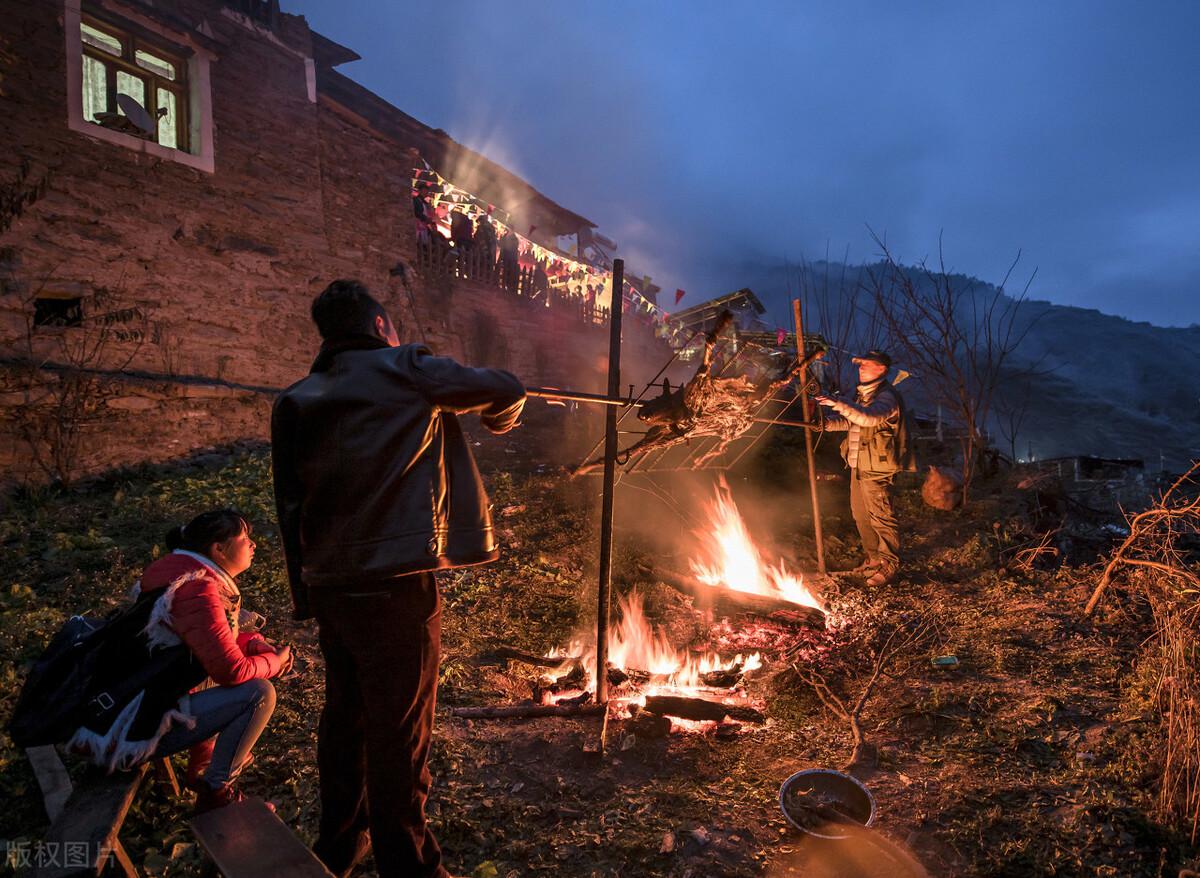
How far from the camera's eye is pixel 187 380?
8992 millimetres

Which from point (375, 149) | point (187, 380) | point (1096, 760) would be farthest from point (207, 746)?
point (375, 149)

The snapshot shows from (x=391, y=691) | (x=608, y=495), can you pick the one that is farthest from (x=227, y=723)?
(x=608, y=495)

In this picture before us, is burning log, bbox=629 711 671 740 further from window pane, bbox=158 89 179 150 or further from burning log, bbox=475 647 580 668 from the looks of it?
window pane, bbox=158 89 179 150

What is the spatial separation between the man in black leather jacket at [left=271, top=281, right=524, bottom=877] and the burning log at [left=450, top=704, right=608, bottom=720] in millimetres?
1839

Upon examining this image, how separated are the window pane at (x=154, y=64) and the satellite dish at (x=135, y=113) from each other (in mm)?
582

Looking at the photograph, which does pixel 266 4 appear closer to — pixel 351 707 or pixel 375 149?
pixel 375 149

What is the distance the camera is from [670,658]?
5.42 m

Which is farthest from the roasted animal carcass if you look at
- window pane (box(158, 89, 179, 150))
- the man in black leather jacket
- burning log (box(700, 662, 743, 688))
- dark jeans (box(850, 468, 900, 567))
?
window pane (box(158, 89, 179, 150))

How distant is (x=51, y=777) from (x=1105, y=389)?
178ft

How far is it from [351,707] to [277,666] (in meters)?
0.95

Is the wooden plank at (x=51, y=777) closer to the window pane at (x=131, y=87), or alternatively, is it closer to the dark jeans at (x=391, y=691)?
the dark jeans at (x=391, y=691)

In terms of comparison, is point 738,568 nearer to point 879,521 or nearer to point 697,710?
point 879,521

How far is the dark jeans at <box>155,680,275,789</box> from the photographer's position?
275cm

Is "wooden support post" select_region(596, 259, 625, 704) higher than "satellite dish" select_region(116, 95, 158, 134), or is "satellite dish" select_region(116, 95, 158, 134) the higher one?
"satellite dish" select_region(116, 95, 158, 134)
